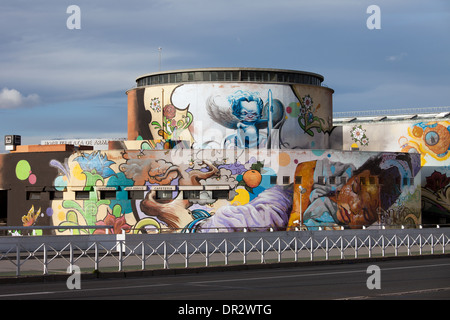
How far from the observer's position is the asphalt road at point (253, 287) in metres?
16.2

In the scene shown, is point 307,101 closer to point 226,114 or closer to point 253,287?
point 226,114

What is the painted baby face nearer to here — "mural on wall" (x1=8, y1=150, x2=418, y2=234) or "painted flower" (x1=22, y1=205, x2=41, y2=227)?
"mural on wall" (x1=8, y1=150, x2=418, y2=234)

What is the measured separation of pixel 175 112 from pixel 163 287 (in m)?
37.0

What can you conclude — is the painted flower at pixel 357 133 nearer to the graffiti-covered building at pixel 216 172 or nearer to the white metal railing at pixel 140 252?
the graffiti-covered building at pixel 216 172

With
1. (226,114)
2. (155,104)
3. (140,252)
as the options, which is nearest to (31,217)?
(155,104)

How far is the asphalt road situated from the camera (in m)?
16.2

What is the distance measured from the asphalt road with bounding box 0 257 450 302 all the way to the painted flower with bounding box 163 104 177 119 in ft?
104

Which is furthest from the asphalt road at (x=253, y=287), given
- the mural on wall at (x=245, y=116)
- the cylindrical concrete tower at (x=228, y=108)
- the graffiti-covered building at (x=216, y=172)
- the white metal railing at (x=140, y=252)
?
the cylindrical concrete tower at (x=228, y=108)

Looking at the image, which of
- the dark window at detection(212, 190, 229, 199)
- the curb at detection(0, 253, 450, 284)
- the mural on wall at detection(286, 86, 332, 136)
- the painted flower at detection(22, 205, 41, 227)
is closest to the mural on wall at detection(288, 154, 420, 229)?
the dark window at detection(212, 190, 229, 199)

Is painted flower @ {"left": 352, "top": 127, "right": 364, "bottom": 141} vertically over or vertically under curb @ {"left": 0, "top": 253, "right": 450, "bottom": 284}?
over

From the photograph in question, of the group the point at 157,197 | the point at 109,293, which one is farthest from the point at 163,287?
the point at 157,197

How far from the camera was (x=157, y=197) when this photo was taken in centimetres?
4778

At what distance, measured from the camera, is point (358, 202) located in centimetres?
5169
